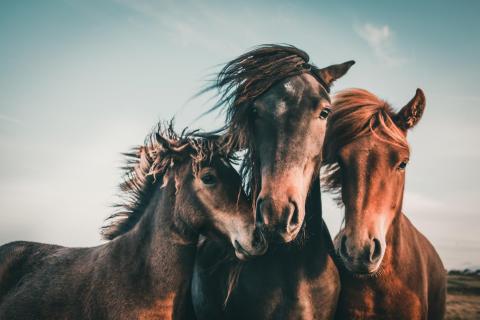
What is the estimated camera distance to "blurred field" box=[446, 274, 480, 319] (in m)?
13.6

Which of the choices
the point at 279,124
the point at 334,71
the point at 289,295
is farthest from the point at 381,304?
the point at 334,71

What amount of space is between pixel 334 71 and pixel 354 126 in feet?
2.37

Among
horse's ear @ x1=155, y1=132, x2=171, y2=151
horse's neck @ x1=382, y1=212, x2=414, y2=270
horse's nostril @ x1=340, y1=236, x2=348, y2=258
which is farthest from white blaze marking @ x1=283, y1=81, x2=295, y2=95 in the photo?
horse's neck @ x1=382, y1=212, x2=414, y2=270

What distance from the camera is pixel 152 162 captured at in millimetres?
4672

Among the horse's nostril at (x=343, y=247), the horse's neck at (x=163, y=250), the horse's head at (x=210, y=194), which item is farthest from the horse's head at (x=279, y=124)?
the horse's neck at (x=163, y=250)

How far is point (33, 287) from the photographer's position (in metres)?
4.39

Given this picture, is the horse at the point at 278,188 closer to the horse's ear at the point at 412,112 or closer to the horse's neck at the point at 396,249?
the horse's neck at the point at 396,249

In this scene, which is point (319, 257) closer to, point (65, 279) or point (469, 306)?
point (65, 279)

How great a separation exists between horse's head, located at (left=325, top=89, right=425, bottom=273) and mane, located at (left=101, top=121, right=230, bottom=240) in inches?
51.3

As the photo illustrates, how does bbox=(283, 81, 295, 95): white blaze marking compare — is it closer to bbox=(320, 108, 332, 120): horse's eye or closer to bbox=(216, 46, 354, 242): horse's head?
bbox=(216, 46, 354, 242): horse's head

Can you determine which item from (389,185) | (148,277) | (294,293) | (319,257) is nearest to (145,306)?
(148,277)

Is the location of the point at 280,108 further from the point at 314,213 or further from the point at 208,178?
the point at 314,213

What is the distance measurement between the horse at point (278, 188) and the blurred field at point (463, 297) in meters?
11.7

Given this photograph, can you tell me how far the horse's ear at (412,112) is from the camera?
4348 mm
